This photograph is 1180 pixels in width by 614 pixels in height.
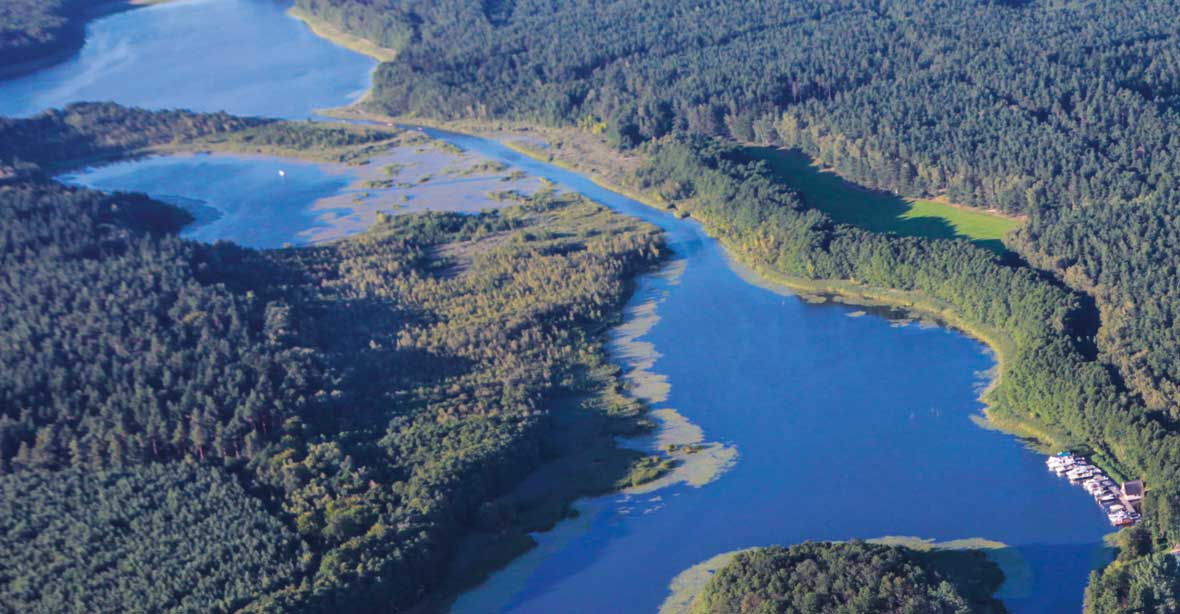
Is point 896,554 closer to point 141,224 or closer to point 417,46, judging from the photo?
point 141,224

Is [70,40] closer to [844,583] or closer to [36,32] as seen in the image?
[36,32]

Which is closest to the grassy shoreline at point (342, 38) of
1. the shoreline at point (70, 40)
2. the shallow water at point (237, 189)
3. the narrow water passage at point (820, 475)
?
the shoreline at point (70, 40)

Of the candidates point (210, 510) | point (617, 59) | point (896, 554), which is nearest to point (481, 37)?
point (617, 59)

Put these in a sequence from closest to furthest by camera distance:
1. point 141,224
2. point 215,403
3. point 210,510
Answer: point 210,510 < point 215,403 < point 141,224

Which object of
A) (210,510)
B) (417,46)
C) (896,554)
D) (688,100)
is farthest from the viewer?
(417,46)

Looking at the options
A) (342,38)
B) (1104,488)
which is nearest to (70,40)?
(342,38)

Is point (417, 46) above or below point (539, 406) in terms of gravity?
above

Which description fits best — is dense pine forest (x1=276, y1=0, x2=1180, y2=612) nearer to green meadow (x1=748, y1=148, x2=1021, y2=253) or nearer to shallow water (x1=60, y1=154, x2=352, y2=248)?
green meadow (x1=748, y1=148, x2=1021, y2=253)
